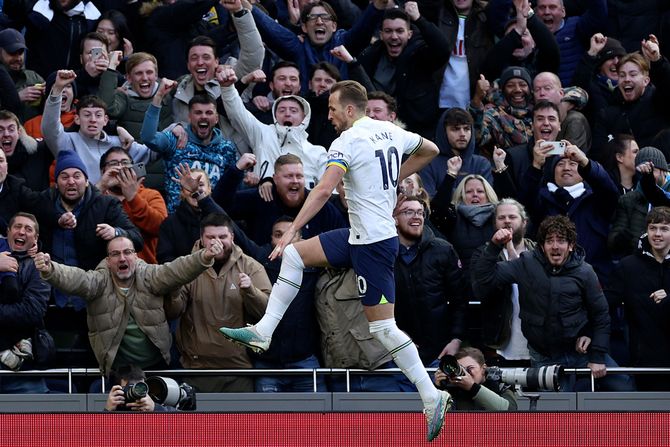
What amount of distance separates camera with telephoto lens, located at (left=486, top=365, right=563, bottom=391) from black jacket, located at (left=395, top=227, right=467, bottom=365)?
4.38ft

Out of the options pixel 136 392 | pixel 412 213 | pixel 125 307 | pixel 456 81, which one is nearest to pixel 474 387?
pixel 412 213

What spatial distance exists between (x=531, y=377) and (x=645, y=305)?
68.8 inches

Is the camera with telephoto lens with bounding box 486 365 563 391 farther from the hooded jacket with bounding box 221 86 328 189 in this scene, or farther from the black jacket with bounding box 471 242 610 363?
the hooded jacket with bounding box 221 86 328 189

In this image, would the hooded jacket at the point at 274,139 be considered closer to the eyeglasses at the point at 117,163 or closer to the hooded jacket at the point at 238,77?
the hooded jacket at the point at 238,77

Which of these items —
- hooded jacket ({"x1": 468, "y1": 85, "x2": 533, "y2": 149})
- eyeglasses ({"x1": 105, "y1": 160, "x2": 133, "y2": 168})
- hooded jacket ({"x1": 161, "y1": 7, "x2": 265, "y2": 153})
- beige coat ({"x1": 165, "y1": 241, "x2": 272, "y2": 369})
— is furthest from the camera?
hooded jacket ({"x1": 468, "y1": 85, "x2": 533, "y2": 149})

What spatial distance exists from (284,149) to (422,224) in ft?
6.07

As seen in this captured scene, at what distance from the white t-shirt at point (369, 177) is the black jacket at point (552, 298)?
167 cm

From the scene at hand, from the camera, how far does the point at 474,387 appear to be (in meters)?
10.4

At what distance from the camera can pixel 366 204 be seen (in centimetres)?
1023

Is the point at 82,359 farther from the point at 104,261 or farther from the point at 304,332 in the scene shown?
the point at 304,332

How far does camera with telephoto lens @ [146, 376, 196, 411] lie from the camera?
10.5 m

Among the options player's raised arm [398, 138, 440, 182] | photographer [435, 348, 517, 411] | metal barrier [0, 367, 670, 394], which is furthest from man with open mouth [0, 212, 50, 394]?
photographer [435, 348, 517, 411]

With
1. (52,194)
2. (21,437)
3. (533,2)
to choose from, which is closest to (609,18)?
(533,2)

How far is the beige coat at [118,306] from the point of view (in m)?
11.6
